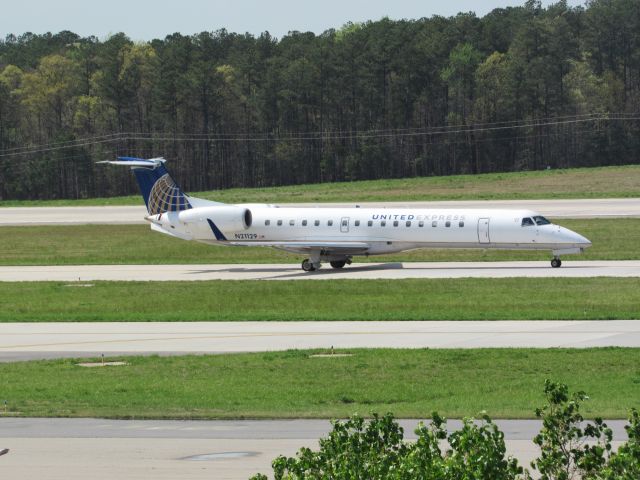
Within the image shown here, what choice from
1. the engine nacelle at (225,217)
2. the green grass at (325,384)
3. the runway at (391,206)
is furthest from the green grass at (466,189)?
the green grass at (325,384)

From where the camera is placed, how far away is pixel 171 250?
208 ft

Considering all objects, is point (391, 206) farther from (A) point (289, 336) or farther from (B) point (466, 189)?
(A) point (289, 336)

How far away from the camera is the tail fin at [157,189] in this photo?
5431 centimetres

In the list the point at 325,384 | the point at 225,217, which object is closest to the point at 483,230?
the point at 225,217

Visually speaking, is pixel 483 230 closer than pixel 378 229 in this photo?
Yes

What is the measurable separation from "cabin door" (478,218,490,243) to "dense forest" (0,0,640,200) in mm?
83296

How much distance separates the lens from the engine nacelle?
52.1 m

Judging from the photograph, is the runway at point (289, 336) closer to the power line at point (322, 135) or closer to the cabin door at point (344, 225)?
the cabin door at point (344, 225)

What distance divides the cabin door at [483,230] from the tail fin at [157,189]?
1355 centimetres

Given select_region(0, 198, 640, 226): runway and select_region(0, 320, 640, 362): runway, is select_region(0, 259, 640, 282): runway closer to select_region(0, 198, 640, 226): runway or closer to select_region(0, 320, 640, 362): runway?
select_region(0, 320, 640, 362): runway

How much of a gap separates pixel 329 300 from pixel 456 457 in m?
28.6

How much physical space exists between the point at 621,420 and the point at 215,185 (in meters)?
124

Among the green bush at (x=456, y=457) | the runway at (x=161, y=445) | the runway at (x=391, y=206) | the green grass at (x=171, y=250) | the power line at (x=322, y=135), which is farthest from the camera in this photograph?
the power line at (x=322, y=135)

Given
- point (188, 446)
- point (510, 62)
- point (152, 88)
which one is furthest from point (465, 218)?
point (152, 88)
